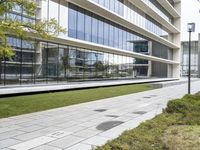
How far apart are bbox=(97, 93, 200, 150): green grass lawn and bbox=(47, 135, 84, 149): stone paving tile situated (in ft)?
3.28

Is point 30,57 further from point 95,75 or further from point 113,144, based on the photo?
point 113,144

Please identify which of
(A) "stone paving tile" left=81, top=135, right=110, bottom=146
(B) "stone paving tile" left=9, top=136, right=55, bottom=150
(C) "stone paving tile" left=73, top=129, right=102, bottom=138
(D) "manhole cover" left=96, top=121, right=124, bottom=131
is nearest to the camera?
(B) "stone paving tile" left=9, top=136, right=55, bottom=150

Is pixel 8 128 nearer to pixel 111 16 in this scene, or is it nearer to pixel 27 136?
pixel 27 136

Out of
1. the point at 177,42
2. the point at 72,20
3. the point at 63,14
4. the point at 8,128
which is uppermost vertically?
the point at 177,42

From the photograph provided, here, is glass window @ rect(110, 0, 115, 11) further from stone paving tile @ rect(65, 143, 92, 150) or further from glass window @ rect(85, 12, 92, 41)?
stone paving tile @ rect(65, 143, 92, 150)

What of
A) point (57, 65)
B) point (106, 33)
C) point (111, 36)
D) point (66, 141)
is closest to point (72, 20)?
point (57, 65)

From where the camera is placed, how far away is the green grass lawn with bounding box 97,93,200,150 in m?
7.27

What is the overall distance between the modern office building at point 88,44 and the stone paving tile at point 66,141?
7.77m

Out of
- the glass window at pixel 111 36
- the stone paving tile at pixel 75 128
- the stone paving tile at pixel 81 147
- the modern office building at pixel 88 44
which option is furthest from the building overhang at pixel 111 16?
the stone paving tile at pixel 81 147

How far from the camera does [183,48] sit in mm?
90438

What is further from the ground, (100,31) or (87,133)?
(100,31)

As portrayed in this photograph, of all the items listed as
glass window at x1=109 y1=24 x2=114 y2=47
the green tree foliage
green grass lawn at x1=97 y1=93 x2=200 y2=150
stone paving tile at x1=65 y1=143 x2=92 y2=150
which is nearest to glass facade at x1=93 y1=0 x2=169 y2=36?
glass window at x1=109 y1=24 x2=114 y2=47

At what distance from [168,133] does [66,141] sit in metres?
2.95

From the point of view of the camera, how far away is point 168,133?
8.85 metres
